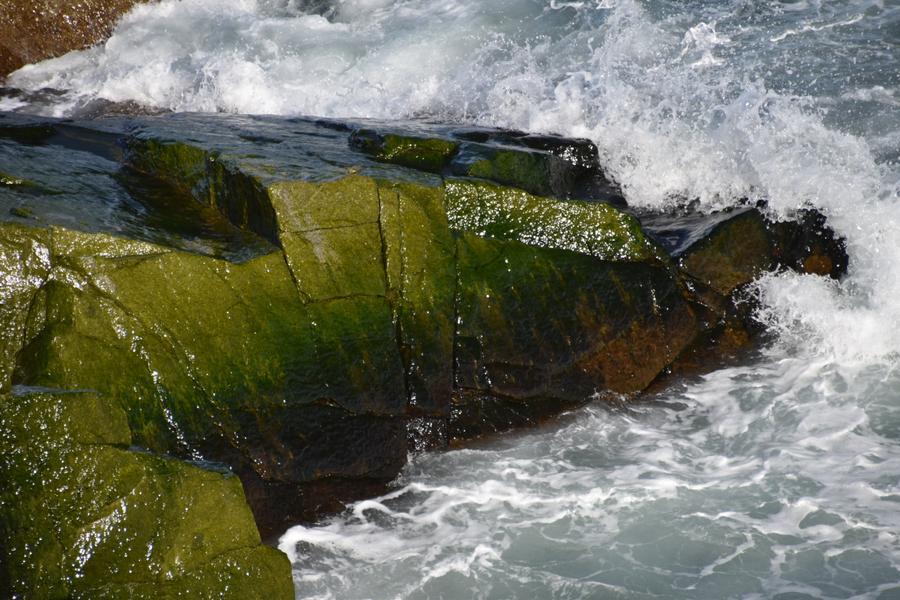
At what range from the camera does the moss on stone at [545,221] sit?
5.64m

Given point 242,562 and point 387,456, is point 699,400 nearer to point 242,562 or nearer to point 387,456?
point 387,456

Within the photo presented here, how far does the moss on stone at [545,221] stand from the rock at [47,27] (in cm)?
684

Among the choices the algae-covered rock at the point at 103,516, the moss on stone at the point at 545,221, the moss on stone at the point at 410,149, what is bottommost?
the algae-covered rock at the point at 103,516

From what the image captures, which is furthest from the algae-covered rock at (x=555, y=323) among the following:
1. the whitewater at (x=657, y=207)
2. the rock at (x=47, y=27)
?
the rock at (x=47, y=27)

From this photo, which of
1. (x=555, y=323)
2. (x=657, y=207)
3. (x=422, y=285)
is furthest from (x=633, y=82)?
(x=422, y=285)

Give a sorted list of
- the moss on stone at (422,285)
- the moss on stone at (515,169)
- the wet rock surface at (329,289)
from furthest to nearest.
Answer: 1. the moss on stone at (515,169)
2. the moss on stone at (422,285)
3. the wet rock surface at (329,289)

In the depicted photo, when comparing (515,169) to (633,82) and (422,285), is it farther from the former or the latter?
(633,82)

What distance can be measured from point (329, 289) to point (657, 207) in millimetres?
2911

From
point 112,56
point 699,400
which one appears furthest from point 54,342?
point 112,56

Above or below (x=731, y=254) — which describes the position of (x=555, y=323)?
below

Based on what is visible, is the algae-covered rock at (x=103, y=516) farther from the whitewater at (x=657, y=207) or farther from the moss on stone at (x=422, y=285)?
the moss on stone at (x=422, y=285)

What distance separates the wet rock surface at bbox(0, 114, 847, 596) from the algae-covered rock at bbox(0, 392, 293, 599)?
0.23 m

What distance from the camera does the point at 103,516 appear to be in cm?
368

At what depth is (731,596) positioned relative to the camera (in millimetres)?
4398
